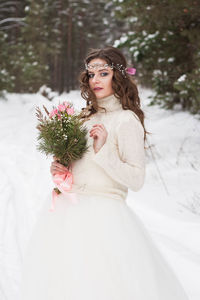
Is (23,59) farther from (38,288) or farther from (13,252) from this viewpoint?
(38,288)

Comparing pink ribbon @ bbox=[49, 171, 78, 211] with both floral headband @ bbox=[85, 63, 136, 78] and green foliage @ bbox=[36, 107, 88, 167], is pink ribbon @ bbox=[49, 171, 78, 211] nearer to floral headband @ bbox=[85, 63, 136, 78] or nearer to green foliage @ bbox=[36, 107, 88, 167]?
green foliage @ bbox=[36, 107, 88, 167]

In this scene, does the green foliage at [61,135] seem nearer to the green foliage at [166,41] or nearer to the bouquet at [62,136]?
the bouquet at [62,136]

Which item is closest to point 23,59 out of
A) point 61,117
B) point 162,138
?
point 162,138

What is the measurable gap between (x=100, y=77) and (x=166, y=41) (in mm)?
5462

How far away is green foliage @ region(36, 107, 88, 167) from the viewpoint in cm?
182

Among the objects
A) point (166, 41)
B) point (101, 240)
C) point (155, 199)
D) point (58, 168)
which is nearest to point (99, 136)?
point (58, 168)

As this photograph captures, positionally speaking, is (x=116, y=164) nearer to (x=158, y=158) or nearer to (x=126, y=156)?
(x=126, y=156)

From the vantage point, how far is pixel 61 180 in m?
1.91

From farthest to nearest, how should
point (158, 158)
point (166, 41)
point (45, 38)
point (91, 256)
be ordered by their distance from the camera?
1. point (45, 38)
2. point (158, 158)
3. point (166, 41)
4. point (91, 256)

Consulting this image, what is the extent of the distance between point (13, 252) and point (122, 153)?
2.49m

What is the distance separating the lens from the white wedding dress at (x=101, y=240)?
68.0 inches

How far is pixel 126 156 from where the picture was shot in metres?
1.95

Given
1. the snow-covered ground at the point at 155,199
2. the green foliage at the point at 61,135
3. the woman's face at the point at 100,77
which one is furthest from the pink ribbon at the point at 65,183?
the snow-covered ground at the point at 155,199

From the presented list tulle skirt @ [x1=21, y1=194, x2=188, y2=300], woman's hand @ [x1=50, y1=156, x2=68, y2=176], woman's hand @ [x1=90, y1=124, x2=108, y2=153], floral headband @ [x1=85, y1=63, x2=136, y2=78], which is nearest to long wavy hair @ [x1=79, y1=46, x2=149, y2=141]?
floral headband @ [x1=85, y1=63, x2=136, y2=78]
